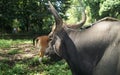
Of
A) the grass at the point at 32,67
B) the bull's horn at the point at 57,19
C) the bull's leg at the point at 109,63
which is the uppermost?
the bull's horn at the point at 57,19

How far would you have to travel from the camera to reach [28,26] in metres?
31.3

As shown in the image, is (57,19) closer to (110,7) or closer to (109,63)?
(109,63)

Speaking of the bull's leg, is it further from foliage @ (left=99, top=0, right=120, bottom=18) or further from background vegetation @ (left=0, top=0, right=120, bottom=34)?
foliage @ (left=99, top=0, right=120, bottom=18)

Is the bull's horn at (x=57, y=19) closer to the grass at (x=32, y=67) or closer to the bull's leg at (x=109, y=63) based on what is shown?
the bull's leg at (x=109, y=63)

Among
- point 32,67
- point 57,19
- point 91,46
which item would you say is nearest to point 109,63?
point 91,46

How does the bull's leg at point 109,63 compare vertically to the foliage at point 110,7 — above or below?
above

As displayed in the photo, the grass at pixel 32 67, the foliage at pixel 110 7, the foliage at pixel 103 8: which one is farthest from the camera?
the foliage at pixel 103 8

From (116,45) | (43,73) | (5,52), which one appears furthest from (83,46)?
(5,52)

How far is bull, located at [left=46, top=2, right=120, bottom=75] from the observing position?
3.45 meters

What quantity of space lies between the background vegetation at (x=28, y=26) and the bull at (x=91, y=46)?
519 cm

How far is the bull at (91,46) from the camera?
3.45 m

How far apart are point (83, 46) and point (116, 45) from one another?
0.47 metres

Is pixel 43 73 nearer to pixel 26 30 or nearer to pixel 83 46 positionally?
pixel 83 46

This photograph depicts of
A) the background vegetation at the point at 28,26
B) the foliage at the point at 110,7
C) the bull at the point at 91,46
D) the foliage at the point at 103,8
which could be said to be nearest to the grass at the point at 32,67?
the background vegetation at the point at 28,26
